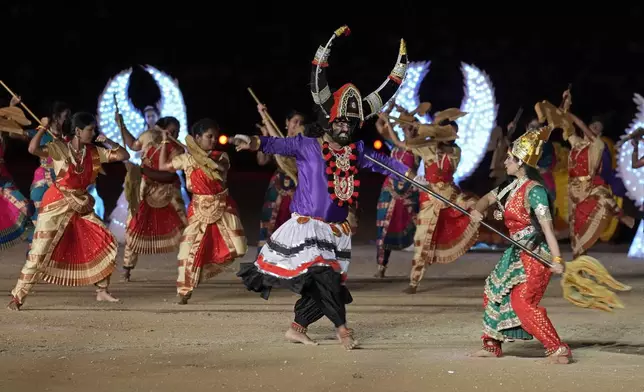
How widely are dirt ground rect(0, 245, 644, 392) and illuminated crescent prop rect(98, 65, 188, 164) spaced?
3.13 metres

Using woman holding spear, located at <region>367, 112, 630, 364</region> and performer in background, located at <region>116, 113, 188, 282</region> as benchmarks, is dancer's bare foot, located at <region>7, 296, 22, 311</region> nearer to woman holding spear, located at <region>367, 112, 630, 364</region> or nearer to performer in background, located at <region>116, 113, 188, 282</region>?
performer in background, located at <region>116, 113, 188, 282</region>

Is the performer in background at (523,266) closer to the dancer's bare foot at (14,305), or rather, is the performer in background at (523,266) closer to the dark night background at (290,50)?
the dancer's bare foot at (14,305)

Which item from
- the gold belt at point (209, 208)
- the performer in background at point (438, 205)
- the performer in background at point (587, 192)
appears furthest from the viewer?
the performer in background at point (587, 192)

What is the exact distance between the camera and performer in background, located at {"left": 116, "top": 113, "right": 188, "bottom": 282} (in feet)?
41.3

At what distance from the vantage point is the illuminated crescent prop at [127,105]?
15.7 metres

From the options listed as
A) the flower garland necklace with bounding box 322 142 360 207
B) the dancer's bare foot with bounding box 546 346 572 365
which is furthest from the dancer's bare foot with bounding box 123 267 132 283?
the dancer's bare foot with bounding box 546 346 572 365

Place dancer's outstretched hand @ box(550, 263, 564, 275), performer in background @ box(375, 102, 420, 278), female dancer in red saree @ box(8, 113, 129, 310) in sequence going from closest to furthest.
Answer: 1. dancer's outstretched hand @ box(550, 263, 564, 275)
2. female dancer in red saree @ box(8, 113, 129, 310)
3. performer in background @ box(375, 102, 420, 278)

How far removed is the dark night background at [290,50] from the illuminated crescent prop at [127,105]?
25.4ft

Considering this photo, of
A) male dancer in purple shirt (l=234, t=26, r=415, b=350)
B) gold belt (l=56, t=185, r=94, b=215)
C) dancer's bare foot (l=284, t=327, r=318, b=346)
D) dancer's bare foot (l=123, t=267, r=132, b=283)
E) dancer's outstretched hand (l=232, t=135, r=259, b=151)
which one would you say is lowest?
dancer's bare foot (l=123, t=267, r=132, b=283)

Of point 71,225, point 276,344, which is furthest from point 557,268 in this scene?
point 71,225

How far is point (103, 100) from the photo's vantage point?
52.4 ft

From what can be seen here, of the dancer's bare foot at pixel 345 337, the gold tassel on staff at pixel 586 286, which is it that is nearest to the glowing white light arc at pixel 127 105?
the dancer's bare foot at pixel 345 337

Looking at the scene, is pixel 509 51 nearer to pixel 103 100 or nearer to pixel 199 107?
pixel 199 107

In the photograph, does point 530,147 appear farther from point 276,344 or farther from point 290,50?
point 290,50
